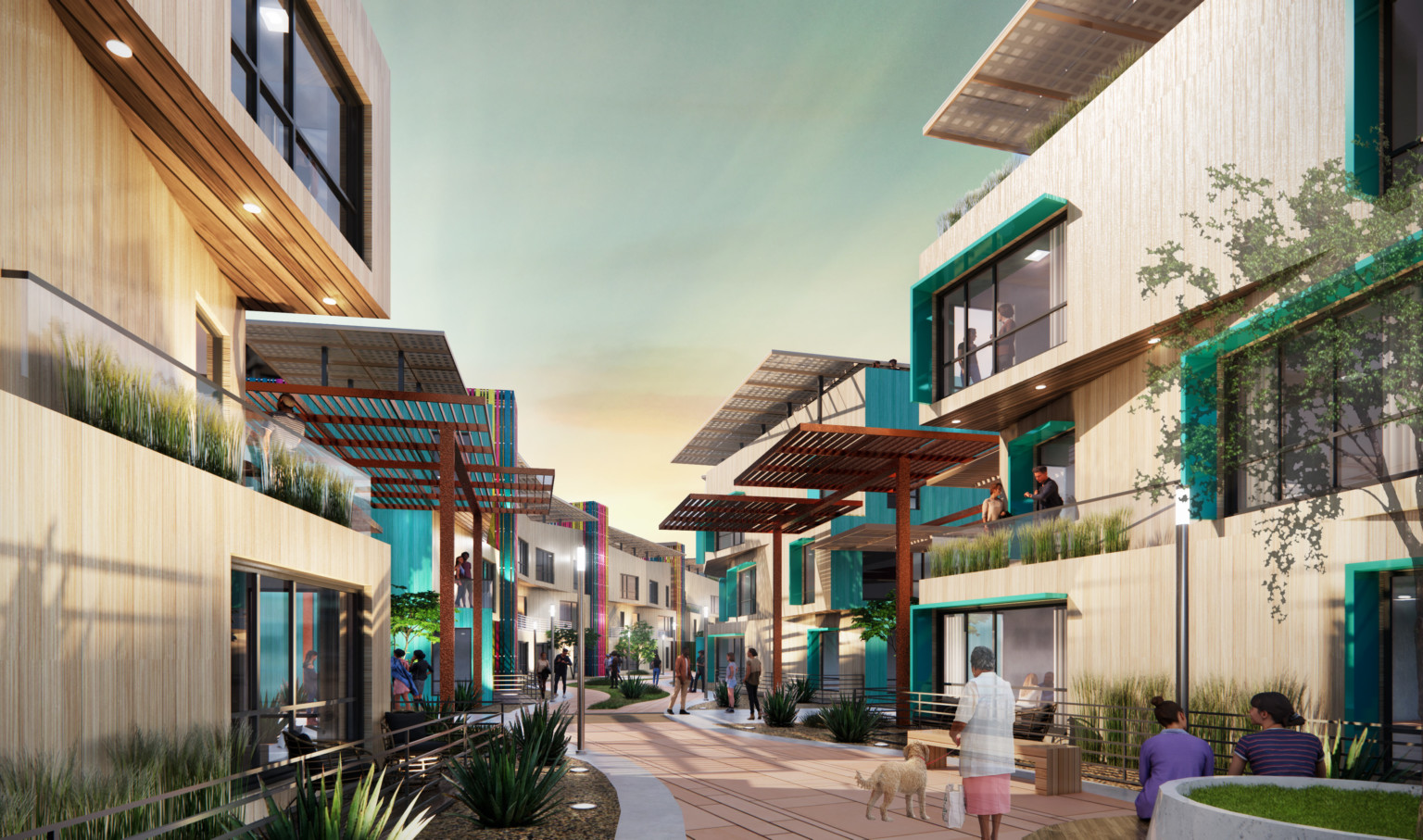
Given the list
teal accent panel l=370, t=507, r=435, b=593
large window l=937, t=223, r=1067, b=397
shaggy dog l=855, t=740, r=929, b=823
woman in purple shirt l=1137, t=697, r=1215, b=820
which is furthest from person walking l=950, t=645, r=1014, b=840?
teal accent panel l=370, t=507, r=435, b=593

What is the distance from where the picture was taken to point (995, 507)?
18.5 meters

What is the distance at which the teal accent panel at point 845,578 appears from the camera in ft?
107

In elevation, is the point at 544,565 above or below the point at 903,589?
below

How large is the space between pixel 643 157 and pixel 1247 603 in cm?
2089

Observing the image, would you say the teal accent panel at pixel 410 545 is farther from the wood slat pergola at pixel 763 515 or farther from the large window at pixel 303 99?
the large window at pixel 303 99

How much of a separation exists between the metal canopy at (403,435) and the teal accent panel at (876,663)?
1110 cm

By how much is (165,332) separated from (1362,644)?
12.4 meters

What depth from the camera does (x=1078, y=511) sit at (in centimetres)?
1617

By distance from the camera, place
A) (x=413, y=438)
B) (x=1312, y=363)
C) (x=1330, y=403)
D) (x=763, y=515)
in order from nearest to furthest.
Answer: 1. (x=1312, y=363)
2. (x=1330, y=403)
3. (x=413, y=438)
4. (x=763, y=515)

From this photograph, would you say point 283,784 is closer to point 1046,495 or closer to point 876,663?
point 1046,495

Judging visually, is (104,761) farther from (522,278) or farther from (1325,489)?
(522,278)

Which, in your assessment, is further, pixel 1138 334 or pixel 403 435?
pixel 403 435

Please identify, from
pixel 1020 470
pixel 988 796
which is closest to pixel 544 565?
pixel 1020 470

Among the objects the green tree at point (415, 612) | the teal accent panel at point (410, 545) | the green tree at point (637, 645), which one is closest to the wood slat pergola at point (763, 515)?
the green tree at point (415, 612)
